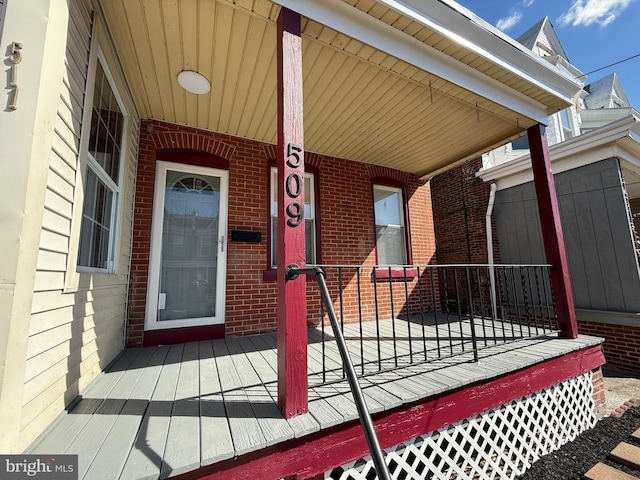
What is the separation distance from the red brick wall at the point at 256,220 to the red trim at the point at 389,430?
219 centimetres

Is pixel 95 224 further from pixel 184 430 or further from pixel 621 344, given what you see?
pixel 621 344

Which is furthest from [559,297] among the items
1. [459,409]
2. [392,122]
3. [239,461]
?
[239,461]

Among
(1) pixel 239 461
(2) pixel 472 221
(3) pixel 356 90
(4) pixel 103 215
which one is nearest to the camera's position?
(1) pixel 239 461

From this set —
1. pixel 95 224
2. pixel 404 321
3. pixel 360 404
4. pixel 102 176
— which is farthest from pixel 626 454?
pixel 102 176

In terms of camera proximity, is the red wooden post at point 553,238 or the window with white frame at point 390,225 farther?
the window with white frame at point 390,225

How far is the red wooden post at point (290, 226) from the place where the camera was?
1554 mm

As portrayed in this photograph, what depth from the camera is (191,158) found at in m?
3.43

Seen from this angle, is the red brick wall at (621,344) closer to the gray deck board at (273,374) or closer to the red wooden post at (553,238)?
the red wooden post at (553,238)

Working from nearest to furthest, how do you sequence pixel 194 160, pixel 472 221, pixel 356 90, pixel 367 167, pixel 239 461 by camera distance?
pixel 239 461, pixel 356 90, pixel 194 160, pixel 367 167, pixel 472 221

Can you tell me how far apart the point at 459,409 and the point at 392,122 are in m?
3.18

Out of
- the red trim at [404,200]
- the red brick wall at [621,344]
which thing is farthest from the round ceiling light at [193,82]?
the red brick wall at [621,344]

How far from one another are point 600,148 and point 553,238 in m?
2.82

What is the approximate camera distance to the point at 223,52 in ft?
7.79

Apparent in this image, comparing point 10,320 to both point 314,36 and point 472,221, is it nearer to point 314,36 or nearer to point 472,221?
point 314,36
